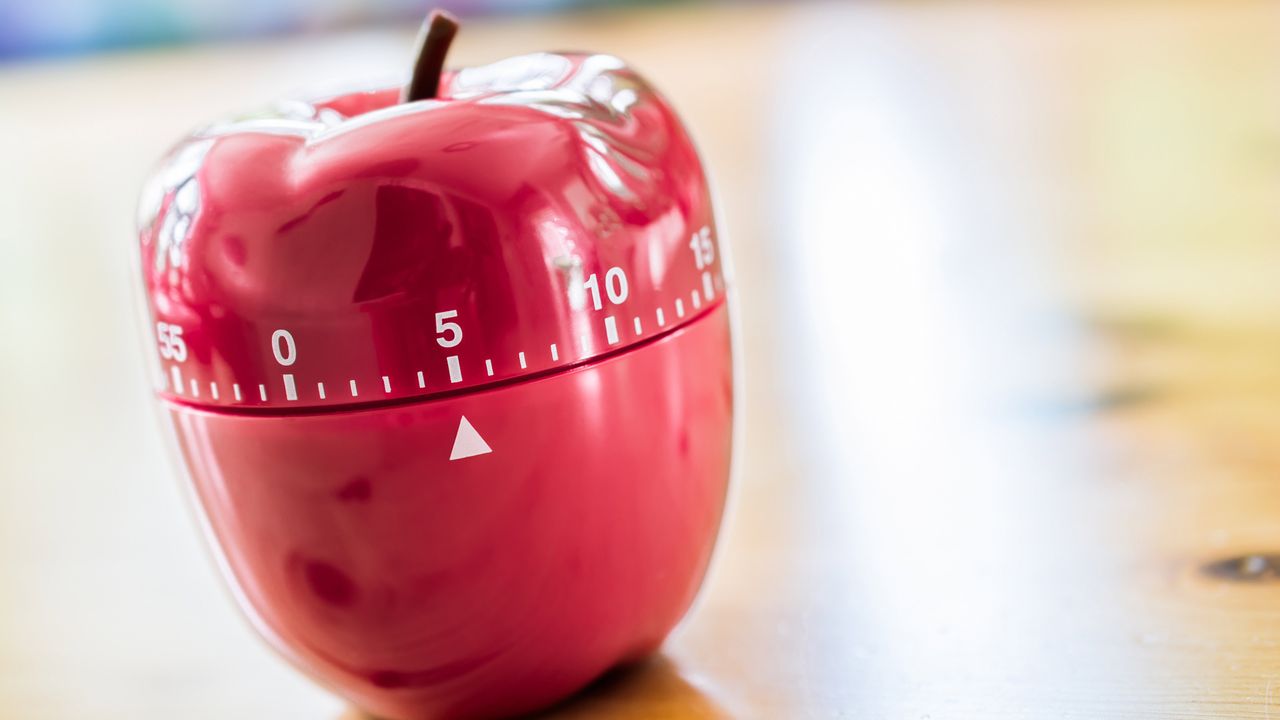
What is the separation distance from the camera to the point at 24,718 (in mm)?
564

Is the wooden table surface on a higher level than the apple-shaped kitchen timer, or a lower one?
lower

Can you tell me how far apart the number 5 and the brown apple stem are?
0.46ft

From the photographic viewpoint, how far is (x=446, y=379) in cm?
46

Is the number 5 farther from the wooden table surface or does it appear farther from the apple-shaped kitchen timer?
the wooden table surface

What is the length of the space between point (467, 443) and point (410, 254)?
7cm

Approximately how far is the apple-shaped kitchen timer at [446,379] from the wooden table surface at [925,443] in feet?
0.20

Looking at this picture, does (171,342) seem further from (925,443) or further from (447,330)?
(925,443)

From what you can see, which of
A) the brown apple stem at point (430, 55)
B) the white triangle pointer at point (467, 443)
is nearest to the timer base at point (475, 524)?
the white triangle pointer at point (467, 443)

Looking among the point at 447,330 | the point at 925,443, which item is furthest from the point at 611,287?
the point at 925,443

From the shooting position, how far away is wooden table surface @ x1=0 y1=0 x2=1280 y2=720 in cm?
54

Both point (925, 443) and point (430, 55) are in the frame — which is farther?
point (925, 443)

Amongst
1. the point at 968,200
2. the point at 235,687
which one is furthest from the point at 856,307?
the point at 235,687

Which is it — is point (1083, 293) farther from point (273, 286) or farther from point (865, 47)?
point (865, 47)

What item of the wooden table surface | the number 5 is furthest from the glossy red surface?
the wooden table surface
